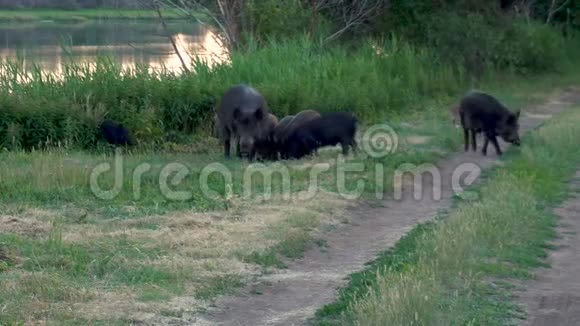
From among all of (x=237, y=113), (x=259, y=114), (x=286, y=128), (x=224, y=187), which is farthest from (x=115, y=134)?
(x=224, y=187)

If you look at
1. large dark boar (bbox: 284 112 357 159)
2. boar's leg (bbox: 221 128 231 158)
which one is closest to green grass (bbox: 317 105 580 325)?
large dark boar (bbox: 284 112 357 159)

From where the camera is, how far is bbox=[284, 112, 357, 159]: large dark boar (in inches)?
620

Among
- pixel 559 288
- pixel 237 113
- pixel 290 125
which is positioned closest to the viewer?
pixel 559 288

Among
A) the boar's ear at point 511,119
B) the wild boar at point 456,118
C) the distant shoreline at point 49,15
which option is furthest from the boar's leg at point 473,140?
the distant shoreline at point 49,15

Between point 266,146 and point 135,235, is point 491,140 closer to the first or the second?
point 266,146

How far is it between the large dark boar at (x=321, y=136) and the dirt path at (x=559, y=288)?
460 centimetres

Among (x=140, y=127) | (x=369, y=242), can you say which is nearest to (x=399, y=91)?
(x=140, y=127)

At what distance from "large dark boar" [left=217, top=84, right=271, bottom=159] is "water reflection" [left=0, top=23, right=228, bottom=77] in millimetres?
2536

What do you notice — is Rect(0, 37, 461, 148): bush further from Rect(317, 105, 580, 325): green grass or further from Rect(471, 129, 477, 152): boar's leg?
Rect(317, 105, 580, 325): green grass

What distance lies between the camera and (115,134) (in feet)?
53.3

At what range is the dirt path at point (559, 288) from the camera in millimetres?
8211

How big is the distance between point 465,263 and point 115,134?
8006mm

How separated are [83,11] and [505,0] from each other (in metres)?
12.6

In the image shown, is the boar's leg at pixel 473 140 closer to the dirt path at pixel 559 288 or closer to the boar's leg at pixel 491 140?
the boar's leg at pixel 491 140
